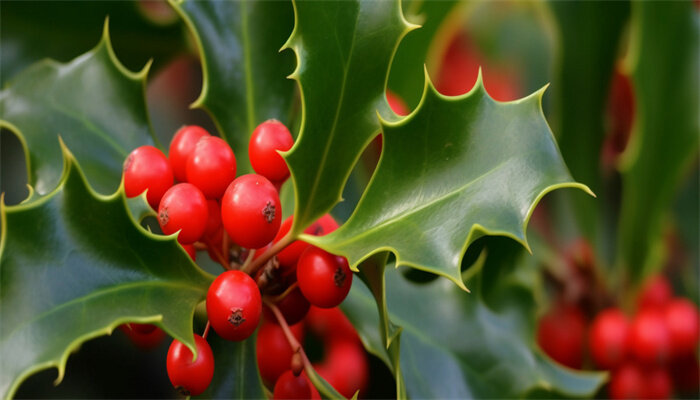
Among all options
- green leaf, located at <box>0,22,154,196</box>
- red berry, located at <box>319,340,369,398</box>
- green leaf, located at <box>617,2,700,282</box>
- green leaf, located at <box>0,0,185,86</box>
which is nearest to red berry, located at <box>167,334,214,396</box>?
green leaf, located at <box>0,22,154,196</box>

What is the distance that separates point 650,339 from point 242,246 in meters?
1.04

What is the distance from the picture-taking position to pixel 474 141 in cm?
83

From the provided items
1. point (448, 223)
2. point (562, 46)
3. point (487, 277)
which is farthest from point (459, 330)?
point (562, 46)

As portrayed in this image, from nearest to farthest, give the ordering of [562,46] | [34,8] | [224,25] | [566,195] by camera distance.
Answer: [224,25] < [34,8] < [562,46] < [566,195]

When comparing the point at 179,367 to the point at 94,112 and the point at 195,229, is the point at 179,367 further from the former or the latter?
the point at 94,112

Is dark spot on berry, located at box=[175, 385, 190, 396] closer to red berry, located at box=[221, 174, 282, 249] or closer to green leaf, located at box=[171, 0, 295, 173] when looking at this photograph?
red berry, located at box=[221, 174, 282, 249]

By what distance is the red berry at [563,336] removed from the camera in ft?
5.37

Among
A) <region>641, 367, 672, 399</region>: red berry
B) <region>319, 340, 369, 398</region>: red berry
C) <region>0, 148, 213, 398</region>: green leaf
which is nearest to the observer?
<region>0, 148, 213, 398</region>: green leaf

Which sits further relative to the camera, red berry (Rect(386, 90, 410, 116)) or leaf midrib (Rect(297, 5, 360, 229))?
red berry (Rect(386, 90, 410, 116))

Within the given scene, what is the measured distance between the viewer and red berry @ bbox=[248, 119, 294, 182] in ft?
2.98

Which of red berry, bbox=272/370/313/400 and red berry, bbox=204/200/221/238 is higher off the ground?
red berry, bbox=204/200/221/238

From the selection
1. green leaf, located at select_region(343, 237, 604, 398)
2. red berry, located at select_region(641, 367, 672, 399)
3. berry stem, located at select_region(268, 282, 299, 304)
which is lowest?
red berry, located at select_region(641, 367, 672, 399)

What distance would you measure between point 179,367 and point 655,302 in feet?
4.05

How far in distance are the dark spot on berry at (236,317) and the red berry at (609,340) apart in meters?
1.01
